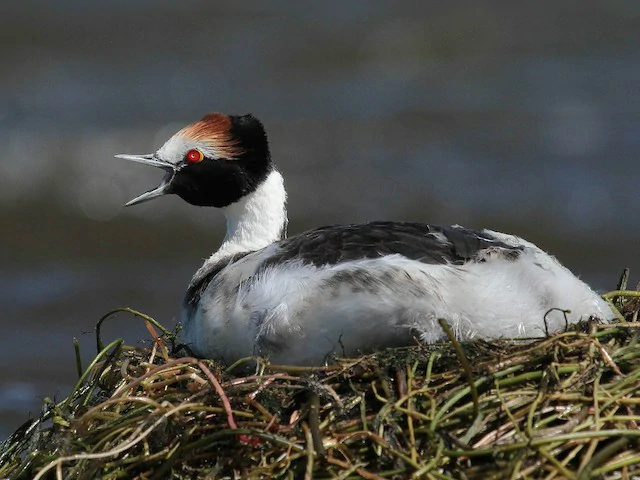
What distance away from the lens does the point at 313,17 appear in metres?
14.0

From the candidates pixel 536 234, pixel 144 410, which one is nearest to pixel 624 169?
pixel 536 234

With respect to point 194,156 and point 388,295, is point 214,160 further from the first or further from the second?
point 388,295

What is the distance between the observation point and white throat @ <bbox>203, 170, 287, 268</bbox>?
560 centimetres

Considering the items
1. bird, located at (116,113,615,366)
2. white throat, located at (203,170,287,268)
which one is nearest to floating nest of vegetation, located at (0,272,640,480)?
bird, located at (116,113,615,366)

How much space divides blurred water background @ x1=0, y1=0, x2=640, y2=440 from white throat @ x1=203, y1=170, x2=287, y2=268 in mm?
2545

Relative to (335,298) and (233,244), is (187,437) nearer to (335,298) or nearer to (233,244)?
(335,298)

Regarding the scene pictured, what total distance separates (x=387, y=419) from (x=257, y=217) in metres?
2.06

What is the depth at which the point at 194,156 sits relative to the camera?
5445 mm

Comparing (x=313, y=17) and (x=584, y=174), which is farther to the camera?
(x=313, y=17)

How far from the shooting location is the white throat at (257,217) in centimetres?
560

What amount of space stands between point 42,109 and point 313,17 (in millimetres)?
3387

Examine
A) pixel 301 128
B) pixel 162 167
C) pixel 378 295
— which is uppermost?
pixel 162 167

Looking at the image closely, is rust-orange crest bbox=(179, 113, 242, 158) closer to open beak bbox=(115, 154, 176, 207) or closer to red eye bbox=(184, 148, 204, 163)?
red eye bbox=(184, 148, 204, 163)

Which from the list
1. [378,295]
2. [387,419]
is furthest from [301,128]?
[387,419]
